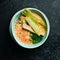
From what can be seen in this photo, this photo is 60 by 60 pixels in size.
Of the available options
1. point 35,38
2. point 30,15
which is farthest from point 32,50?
point 30,15

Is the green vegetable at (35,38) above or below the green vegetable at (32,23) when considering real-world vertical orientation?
below

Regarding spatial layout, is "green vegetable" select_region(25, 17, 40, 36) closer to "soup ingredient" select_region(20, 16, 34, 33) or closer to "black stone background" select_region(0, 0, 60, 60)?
"soup ingredient" select_region(20, 16, 34, 33)

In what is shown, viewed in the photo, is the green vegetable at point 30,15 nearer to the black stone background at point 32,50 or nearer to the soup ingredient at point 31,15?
the soup ingredient at point 31,15

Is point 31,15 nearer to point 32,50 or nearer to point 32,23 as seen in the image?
point 32,23

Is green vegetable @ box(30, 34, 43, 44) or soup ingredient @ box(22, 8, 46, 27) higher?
soup ingredient @ box(22, 8, 46, 27)

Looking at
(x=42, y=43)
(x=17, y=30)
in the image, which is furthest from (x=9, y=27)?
(x=42, y=43)

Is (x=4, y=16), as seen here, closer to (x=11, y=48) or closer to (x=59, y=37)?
(x=11, y=48)

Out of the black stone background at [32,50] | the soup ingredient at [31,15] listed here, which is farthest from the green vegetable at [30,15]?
the black stone background at [32,50]

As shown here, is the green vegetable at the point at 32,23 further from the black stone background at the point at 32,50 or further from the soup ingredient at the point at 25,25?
the black stone background at the point at 32,50

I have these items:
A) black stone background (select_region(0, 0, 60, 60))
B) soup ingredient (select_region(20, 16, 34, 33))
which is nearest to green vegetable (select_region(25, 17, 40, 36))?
soup ingredient (select_region(20, 16, 34, 33))
